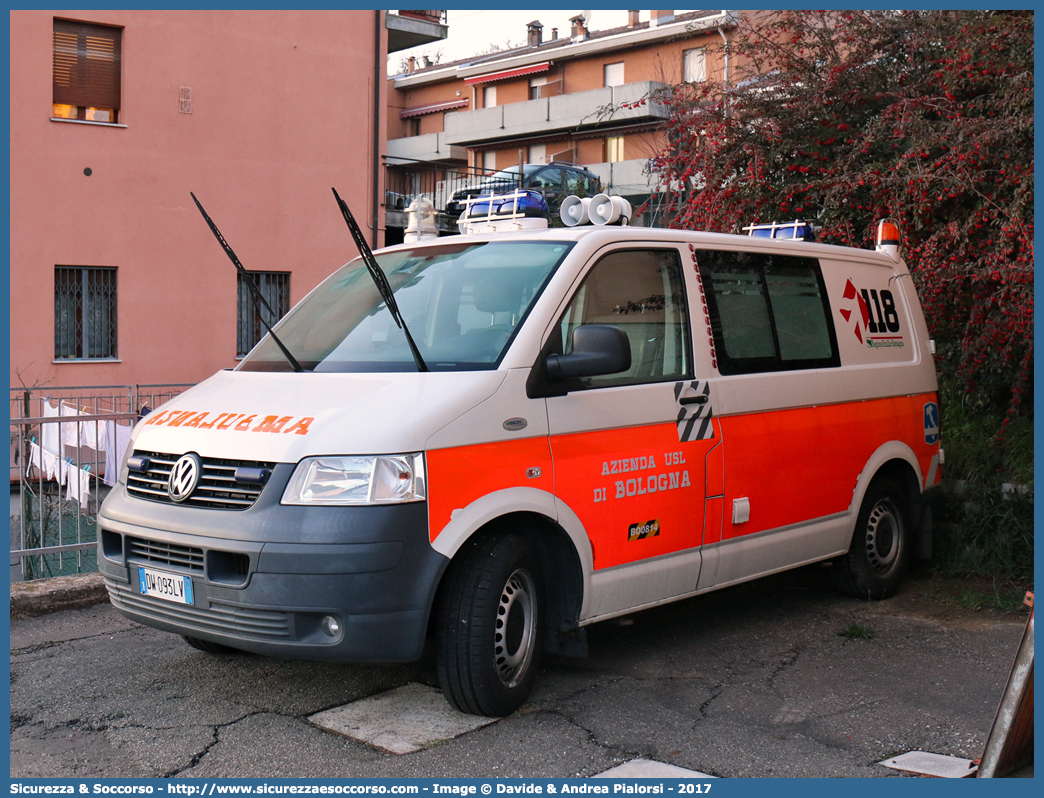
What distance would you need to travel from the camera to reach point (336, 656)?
414 centimetres

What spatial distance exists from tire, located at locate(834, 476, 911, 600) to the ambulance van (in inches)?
13.4

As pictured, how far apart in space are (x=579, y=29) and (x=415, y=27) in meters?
24.8

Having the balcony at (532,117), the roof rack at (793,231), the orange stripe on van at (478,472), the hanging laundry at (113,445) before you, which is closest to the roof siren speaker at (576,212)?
the roof rack at (793,231)

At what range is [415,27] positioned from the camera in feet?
71.1

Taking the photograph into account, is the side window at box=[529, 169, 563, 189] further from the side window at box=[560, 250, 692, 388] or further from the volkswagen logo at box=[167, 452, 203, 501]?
the volkswagen logo at box=[167, 452, 203, 501]

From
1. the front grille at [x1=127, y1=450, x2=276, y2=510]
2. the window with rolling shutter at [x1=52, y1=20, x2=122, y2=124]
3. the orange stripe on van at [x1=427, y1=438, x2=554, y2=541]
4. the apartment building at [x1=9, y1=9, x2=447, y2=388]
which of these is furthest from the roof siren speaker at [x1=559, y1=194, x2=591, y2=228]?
the window with rolling shutter at [x1=52, y1=20, x2=122, y2=124]

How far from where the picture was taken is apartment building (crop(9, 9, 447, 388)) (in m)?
15.6

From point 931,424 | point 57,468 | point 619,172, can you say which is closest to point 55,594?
point 57,468

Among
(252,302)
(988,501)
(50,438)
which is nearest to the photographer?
(50,438)

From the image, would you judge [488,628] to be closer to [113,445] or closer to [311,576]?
[311,576]

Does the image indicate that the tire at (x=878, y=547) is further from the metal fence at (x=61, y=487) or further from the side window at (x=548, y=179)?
the side window at (x=548, y=179)

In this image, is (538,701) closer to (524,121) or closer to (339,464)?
(339,464)

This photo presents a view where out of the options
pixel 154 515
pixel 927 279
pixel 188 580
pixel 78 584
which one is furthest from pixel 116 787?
pixel 927 279

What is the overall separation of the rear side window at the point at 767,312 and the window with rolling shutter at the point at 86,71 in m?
13.0
